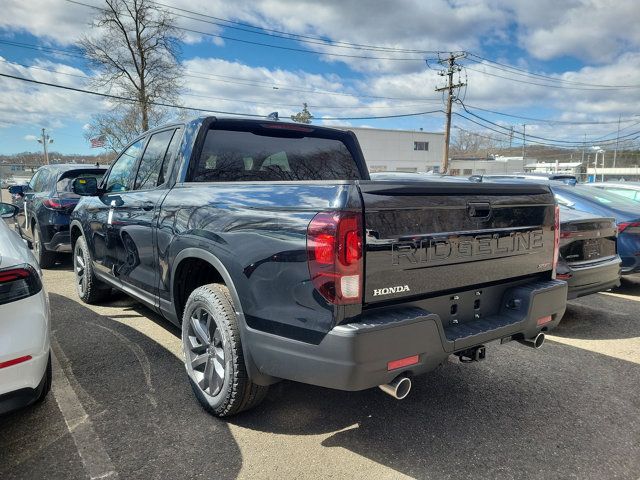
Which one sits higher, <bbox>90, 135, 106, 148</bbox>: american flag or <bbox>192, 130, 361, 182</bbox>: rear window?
<bbox>90, 135, 106, 148</bbox>: american flag

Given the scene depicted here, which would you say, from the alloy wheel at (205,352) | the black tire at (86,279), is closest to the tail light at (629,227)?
the alloy wheel at (205,352)

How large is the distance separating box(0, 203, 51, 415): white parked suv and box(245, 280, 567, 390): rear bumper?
108cm

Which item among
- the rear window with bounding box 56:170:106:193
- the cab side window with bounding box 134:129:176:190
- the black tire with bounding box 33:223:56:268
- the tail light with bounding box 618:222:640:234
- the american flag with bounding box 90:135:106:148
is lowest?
the black tire with bounding box 33:223:56:268

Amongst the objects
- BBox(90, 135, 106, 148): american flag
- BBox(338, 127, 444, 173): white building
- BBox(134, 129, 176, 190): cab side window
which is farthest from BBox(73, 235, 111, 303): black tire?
BBox(338, 127, 444, 173): white building

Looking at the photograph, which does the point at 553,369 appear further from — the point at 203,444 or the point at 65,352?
the point at 65,352

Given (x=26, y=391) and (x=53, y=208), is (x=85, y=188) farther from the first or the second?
(x=53, y=208)

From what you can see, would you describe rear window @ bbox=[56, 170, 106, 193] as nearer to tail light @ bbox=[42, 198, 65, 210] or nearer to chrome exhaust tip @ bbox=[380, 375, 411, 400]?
tail light @ bbox=[42, 198, 65, 210]

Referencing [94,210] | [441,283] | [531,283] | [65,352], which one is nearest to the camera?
[441,283]

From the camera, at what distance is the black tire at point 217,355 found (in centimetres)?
269

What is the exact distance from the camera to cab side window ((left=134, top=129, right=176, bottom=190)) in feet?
12.3

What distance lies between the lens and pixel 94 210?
4828 mm

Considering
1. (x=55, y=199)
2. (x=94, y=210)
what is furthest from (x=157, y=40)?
(x=94, y=210)

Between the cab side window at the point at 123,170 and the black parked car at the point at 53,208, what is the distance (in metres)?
2.70

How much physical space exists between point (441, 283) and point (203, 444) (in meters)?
1.63
